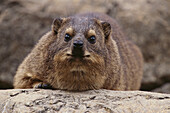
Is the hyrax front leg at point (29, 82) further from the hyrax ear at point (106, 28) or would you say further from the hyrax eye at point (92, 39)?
the hyrax ear at point (106, 28)

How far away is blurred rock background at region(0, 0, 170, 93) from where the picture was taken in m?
10.2

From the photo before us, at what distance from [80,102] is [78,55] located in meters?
0.78

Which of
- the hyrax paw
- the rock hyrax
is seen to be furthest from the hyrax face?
the hyrax paw

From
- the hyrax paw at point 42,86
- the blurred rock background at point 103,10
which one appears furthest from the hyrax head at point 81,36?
the blurred rock background at point 103,10

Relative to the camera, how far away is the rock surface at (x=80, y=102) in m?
4.90

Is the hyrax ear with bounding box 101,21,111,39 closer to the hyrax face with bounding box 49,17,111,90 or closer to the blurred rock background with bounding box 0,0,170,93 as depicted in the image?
the hyrax face with bounding box 49,17,111,90

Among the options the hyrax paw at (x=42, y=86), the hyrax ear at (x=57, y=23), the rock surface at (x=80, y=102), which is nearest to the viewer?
the rock surface at (x=80, y=102)

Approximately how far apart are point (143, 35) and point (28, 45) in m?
3.98

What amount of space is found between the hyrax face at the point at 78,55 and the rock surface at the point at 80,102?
28 cm

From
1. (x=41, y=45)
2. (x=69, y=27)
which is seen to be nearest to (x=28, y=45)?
(x=41, y=45)

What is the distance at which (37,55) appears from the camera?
6.45 m

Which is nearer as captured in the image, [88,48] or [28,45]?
[88,48]

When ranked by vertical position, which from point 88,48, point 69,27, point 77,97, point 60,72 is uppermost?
point 69,27

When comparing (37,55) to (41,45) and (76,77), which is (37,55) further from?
(76,77)
